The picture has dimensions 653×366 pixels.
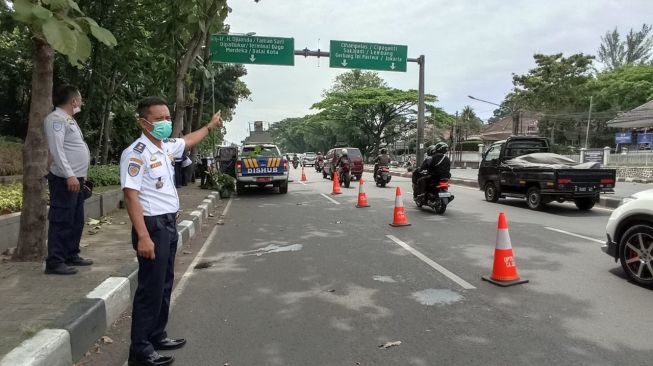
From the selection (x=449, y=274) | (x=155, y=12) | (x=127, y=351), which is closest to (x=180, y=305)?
(x=127, y=351)

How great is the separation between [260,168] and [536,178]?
912cm

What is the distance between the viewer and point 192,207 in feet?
40.3

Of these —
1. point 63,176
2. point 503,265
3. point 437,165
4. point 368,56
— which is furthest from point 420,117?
point 63,176

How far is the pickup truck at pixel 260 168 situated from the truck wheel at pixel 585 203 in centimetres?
941

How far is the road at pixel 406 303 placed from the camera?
3.88 m

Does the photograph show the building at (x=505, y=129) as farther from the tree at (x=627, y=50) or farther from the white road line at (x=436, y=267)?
the white road line at (x=436, y=267)

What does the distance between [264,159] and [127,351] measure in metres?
13.8

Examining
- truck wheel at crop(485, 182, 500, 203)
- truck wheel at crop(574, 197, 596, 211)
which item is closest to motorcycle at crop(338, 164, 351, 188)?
truck wheel at crop(485, 182, 500, 203)

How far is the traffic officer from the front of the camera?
3.45m

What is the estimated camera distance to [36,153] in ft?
18.7

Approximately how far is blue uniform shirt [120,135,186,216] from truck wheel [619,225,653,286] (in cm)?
493

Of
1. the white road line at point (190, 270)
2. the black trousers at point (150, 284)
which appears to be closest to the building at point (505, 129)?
the white road line at point (190, 270)

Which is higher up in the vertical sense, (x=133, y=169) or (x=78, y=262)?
(x=133, y=169)

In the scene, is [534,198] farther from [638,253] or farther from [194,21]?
[194,21]
